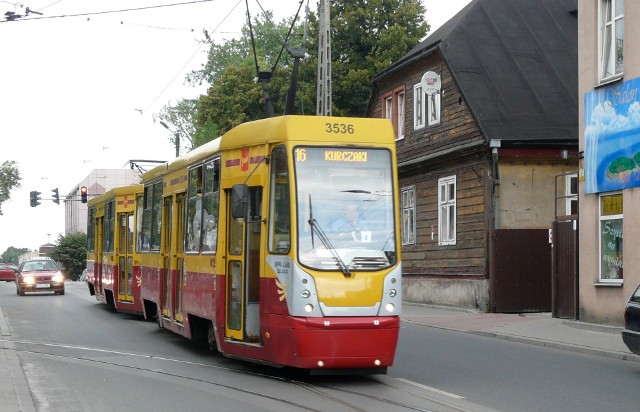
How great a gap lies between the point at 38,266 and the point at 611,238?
83.0 ft

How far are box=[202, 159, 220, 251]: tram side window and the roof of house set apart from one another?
1408 centimetres

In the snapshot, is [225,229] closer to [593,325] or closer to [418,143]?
[593,325]

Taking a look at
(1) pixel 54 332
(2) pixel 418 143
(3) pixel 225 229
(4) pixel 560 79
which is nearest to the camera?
(3) pixel 225 229

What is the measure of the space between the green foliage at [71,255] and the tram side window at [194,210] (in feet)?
247

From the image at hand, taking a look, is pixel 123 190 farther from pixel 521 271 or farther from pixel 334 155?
pixel 334 155

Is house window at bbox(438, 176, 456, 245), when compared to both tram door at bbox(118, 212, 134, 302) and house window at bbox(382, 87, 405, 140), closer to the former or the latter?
house window at bbox(382, 87, 405, 140)

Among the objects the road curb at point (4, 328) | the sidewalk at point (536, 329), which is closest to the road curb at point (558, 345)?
the sidewalk at point (536, 329)

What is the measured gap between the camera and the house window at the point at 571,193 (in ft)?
89.4

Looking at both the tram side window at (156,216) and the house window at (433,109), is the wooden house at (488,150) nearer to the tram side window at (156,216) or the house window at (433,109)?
the house window at (433,109)

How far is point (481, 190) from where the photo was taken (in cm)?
2830

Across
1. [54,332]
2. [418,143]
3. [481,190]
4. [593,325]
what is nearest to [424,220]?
[418,143]

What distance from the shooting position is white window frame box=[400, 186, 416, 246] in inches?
1325

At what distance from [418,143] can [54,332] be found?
618 inches

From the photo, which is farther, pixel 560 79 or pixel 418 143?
pixel 418 143
